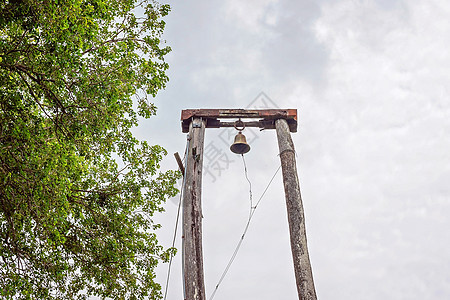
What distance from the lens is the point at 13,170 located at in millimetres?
4680

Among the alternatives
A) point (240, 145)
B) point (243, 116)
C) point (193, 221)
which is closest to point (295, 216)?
point (193, 221)

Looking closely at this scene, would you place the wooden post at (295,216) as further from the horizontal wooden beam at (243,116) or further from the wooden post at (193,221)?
the wooden post at (193,221)

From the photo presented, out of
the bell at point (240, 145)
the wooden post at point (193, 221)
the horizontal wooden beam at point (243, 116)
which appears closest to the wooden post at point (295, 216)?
the horizontal wooden beam at point (243, 116)

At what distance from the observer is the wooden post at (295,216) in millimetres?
4812

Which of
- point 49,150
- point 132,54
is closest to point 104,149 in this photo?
point 132,54

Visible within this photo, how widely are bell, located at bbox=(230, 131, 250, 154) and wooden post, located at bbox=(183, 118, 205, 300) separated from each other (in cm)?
74

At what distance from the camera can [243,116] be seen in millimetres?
6770

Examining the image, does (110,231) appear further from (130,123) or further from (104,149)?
(130,123)

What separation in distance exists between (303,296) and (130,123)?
425 centimetres

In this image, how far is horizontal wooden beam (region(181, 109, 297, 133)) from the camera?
6.58m

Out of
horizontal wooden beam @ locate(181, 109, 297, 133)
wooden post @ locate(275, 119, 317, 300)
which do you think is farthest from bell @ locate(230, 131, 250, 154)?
wooden post @ locate(275, 119, 317, 300)

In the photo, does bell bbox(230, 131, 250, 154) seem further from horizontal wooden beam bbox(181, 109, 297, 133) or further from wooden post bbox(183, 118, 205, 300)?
wooden post bbox(183, 118, 205, 300)

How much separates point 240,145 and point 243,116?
55 cm

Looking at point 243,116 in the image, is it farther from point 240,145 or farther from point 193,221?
point 193,221
